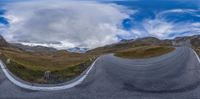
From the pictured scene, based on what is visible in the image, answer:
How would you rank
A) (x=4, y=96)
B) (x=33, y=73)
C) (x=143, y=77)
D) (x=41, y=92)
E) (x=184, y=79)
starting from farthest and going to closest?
(x=33, y=73) < (x=143, y=77) < (x=184, y=79) < (x=41, y=92) < (x=4, y=96)

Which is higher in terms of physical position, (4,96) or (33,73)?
(4,96)

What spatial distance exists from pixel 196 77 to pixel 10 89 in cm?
1656

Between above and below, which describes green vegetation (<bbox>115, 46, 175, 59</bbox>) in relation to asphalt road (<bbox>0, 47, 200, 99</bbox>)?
below

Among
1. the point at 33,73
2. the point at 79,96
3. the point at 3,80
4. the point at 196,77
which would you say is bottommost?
the point at 33,73

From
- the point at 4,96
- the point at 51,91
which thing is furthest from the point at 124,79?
the point at 4,96

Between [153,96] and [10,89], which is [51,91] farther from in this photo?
[153,96]

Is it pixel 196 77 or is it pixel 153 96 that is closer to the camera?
pixel 153 96

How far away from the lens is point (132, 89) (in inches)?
1195

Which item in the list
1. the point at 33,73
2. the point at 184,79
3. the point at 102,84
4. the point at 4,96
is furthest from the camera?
the point at 33,73

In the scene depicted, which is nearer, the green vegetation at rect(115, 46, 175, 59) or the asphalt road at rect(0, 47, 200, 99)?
the asphalt road at rect(0, 47, 200, 99)

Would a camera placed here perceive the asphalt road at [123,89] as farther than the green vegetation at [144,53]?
No

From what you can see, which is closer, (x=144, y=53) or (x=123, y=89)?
(x=123, y=89)

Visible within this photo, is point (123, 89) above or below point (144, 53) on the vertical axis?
above

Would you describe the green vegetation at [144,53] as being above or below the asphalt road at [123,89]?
below
